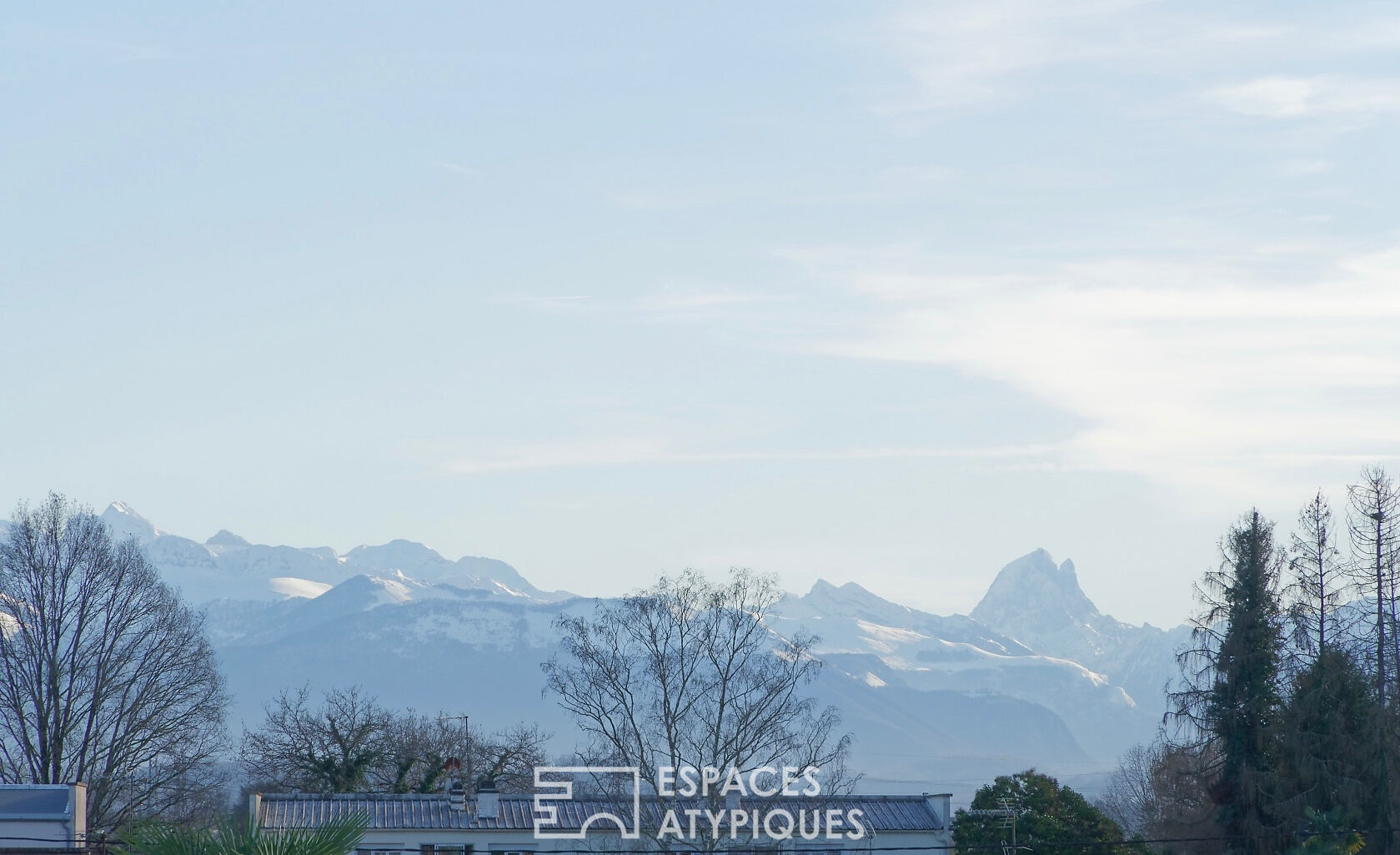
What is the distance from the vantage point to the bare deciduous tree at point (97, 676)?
62250 millimetres

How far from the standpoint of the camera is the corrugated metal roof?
193 feet

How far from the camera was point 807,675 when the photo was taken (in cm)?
5981

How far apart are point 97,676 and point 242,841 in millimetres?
44181

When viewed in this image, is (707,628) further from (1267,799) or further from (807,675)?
(1267,799)

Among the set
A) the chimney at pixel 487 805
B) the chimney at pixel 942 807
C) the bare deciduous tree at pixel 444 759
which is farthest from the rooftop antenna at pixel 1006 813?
the bare deciduous tree at pixel 444 759

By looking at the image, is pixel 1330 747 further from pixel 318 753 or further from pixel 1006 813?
pixel 318 753

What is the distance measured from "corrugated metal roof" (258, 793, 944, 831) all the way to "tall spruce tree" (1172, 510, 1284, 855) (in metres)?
11.1

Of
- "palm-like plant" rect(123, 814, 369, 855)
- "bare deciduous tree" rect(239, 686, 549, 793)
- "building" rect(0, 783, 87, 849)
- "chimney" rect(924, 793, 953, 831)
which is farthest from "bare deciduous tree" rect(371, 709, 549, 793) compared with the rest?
"palm-like plant" rect(123, 814, 369, 855)

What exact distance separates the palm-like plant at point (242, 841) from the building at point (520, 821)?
32.3 metres

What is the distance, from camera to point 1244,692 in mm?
54875

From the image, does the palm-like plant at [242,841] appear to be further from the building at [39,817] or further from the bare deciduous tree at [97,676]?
the bare deciduous tree at [97,676]

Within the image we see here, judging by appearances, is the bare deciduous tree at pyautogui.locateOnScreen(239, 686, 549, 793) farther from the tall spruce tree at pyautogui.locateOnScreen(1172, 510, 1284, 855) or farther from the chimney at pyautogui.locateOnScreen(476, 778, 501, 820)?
the tall spruce tree at pyautogui.locateOnScreen(1172, 510, 1284, 855)

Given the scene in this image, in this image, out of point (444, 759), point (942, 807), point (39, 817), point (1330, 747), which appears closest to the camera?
point (39, 817)

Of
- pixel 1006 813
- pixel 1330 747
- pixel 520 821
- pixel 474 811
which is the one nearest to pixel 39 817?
pixel 474 811
